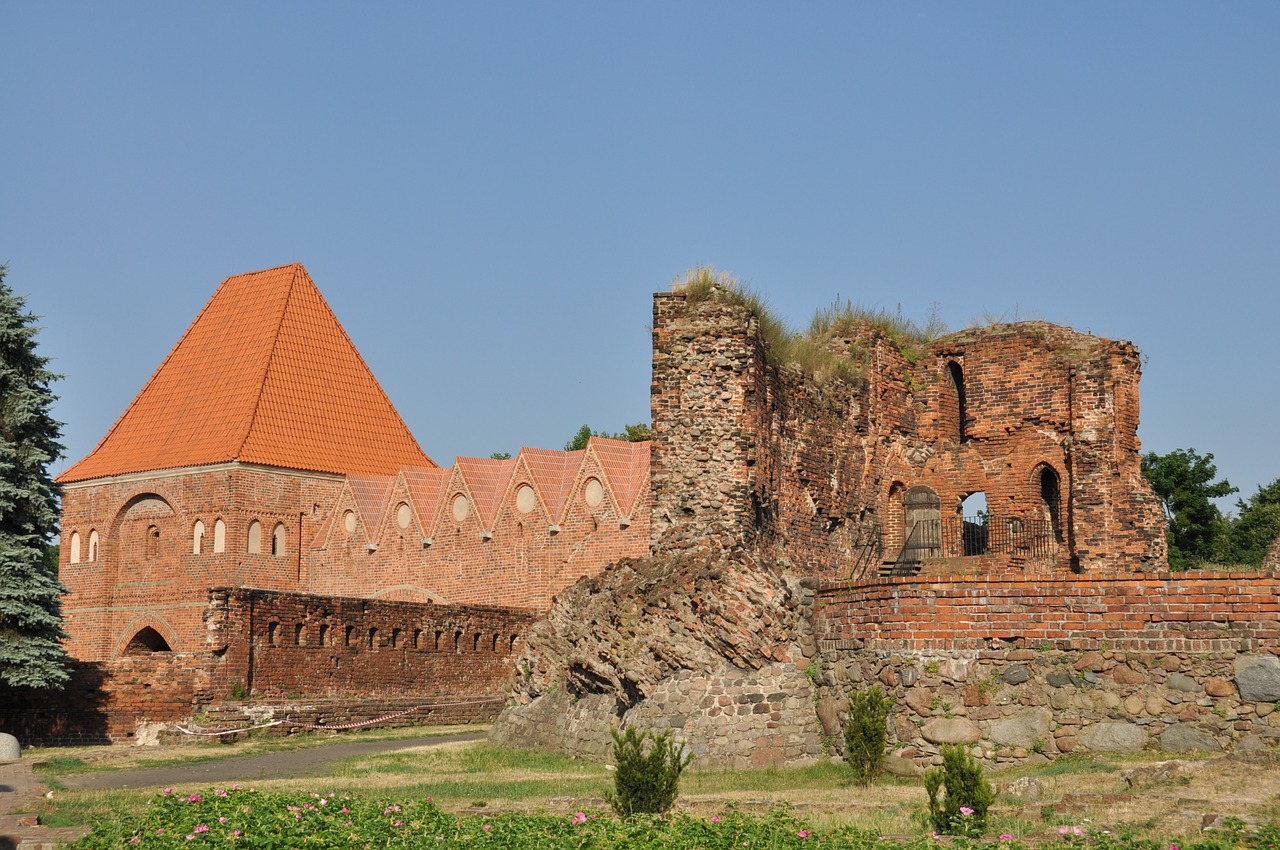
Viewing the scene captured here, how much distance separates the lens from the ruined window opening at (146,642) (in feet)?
129

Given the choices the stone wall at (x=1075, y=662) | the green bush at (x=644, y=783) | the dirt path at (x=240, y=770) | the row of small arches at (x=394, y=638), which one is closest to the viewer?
the green bush at (x=644, y=783)

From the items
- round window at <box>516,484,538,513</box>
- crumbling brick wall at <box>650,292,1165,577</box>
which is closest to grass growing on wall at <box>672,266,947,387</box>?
crumbling brick wall at <box>650,292,1165,577</box>

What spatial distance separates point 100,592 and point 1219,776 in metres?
34.9

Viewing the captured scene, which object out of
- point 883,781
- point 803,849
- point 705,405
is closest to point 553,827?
point 803,849

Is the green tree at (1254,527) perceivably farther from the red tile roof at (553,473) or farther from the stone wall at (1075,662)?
the stone wall at (1075,662)

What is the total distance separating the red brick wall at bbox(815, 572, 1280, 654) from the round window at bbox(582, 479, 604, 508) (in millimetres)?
17821

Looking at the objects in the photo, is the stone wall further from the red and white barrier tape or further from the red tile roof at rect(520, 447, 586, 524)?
the red tile roof at rect(520, 447, 586, 524)

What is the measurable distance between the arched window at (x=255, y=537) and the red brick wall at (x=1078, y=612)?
27.1 m

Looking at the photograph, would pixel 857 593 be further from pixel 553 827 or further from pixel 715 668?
pixel 553 827

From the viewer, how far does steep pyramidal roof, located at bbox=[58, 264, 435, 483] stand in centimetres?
4053

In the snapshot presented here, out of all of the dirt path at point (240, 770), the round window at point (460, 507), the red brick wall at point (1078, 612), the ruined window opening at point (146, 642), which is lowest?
the dirt path at point (240, 770)

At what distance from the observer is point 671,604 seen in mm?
17109

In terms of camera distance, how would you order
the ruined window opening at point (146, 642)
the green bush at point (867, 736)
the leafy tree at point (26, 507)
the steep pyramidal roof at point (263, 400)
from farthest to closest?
1. the steep pyramidal roof at point (263, 400)
2. the ruined window opening at point (146, 642)
3. the leafy tree at point (26, 507)
4. the green bush at point (867, 736)

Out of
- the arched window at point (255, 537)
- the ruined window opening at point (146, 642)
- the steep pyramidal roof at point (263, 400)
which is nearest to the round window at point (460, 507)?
the steep pyramidal roof at point (263, 400)
